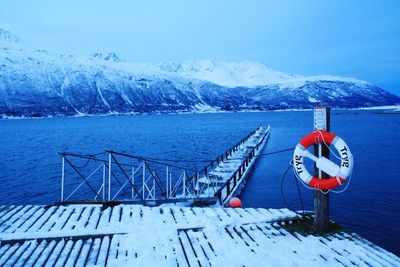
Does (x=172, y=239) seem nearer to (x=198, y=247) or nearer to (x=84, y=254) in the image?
(x=198, y=247)

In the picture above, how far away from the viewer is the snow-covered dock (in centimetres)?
634

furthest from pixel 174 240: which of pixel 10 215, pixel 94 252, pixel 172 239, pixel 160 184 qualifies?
pixel 160 184

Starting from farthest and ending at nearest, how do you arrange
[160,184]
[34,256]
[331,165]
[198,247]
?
[160,184] < [331,165] < [198,247] < [34,256]

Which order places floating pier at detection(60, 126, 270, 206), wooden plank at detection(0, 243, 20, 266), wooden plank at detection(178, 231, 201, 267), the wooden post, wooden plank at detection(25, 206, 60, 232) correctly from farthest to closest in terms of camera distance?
floating pier at detection(60, 126, 270, 206)
wooden plank at detection(25, 206, 60, 232)
the wooden post
wooden plank at detection(0, 243, 20, 266)
wooden plank at detection(178, 231, 201, 267)

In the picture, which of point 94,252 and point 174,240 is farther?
point 174,240

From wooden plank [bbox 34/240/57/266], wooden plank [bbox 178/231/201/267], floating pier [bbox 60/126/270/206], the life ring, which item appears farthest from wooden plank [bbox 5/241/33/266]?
the life ring

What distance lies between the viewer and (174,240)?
7.23 metres

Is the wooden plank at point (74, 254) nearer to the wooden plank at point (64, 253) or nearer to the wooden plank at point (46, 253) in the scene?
the wooden plank at point (64, 253)

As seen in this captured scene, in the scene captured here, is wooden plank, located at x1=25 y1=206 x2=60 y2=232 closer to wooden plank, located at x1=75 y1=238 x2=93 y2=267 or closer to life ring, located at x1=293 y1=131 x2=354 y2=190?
wooden plank, located at x1=75 y1=238 x2=93 y2=267

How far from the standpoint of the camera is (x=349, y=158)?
7.58m

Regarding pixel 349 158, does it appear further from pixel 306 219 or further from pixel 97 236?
pixel 97 236

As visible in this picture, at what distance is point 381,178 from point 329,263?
2248cm

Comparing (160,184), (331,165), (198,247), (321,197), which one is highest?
(331,165)

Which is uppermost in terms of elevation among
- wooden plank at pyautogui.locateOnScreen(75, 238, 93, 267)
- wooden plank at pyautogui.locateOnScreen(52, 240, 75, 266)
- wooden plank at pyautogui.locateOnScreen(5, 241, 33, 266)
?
wooden plank at pyautogui.locateOnScreen(5, 241, 33, 266)
